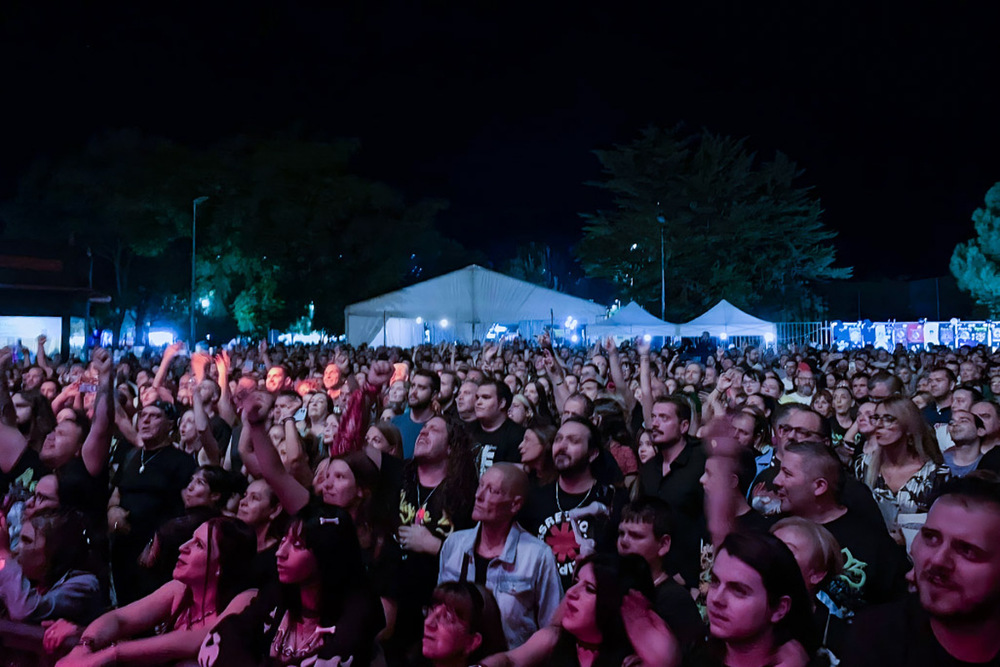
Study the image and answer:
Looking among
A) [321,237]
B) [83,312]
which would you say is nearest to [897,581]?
[83,312]

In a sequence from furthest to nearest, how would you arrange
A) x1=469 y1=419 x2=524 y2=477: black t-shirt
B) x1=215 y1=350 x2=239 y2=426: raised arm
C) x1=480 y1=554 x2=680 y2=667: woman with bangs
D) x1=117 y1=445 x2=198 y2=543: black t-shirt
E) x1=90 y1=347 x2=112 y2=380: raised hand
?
x1=215 y1=350 x2=239 y2=426: raised arm, x1=469 y1=419 x2=524 y2=477: black t-shirt, x1=90 y1=347 x2=112 y2=380: raised hand, x1=117 y1=445 x2=198 y2=543: black t-shirt, x1=480 y1=554 x2=680 y2=667: woman with bangs

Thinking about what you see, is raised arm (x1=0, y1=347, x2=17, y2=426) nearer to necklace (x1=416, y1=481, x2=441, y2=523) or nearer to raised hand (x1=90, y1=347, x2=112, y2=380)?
raised hand (x1=90, y1=347, x2=112, y2=380)

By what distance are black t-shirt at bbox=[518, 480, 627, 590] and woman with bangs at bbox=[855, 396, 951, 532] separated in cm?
155

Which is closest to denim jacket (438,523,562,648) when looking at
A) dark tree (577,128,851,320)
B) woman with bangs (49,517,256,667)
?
woman with bangs (49,517,256,667)

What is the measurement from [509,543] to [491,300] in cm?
2636

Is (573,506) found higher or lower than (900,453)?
lower

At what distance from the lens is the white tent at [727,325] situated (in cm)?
2492

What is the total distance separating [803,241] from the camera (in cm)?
4219

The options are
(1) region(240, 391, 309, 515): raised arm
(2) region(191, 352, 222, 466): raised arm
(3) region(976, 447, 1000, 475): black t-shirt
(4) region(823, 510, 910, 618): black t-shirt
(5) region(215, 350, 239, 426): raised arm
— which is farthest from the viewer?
(5) region(215, 350, 239, 426): raised arm

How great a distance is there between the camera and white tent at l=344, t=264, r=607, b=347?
28812 mm

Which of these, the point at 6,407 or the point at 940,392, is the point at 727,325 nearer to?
the point at 940,392

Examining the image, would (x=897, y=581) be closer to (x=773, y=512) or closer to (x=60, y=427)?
(x=773, y=512)

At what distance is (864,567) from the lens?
3.25 metres

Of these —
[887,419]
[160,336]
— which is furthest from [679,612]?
[160,336]
